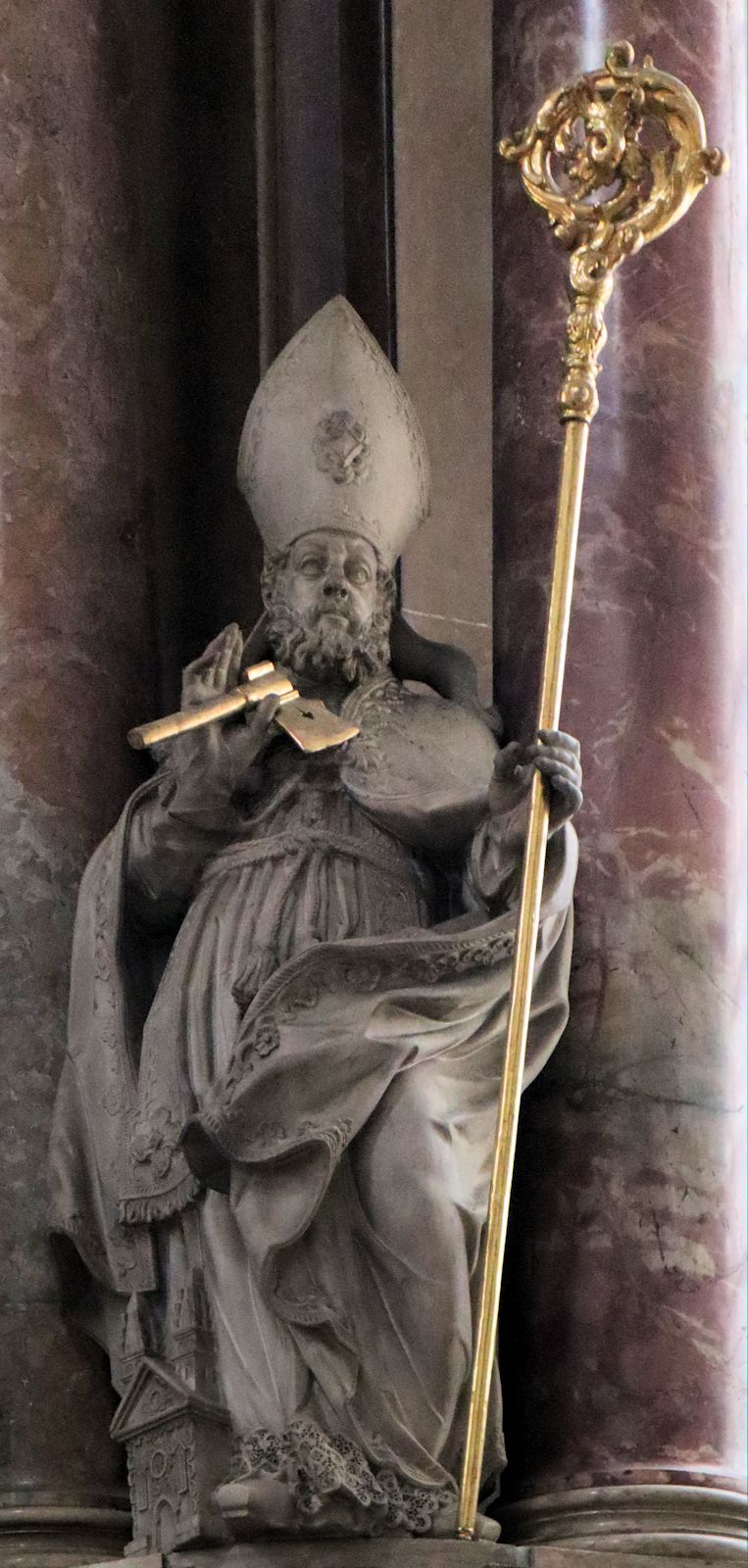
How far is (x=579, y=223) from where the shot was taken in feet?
22.5

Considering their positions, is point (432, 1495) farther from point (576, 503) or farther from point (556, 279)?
point (556, 279)

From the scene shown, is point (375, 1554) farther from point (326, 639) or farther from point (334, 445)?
point (334, 445)

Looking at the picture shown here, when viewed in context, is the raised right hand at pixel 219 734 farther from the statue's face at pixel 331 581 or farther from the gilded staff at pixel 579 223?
the gilded staff at pixel 579 223

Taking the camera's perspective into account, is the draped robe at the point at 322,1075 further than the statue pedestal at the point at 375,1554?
Yes

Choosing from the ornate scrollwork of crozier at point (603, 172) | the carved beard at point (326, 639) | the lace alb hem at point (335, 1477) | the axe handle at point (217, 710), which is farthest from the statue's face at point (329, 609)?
the lace alb hem at point (335, 1477)

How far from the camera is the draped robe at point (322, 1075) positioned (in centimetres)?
664

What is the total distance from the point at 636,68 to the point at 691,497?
84 cm

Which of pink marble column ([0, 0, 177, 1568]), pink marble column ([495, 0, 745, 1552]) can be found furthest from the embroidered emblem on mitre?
pink marble column ([0, 0, 177, 1568])

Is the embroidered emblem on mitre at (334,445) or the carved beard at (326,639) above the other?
the embroidered emblem on mitre at (334,445)

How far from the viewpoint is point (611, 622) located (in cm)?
734

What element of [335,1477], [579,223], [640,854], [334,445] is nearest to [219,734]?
[334,445]

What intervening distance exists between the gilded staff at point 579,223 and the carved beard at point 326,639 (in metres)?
0.57

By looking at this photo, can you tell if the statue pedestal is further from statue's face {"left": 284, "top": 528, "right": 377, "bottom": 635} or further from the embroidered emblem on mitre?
the embroidered emblem on mitre

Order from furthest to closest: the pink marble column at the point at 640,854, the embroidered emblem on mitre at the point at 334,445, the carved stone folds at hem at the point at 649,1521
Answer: the embroidered emblem on mitre at the point at 334,445
the pink marble column at the point at 640,854
the carved stone folds at hem at the point at 649,1521
